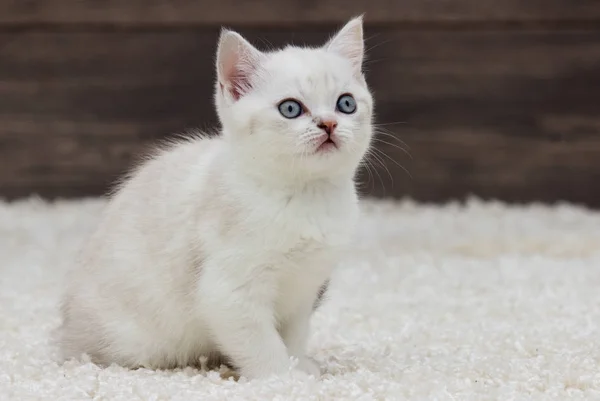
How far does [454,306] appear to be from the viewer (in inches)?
96.9

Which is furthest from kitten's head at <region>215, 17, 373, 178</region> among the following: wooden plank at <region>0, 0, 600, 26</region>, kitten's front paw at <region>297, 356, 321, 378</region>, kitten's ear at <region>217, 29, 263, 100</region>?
wooden plank at <region>0, 0, 600, 26</region>

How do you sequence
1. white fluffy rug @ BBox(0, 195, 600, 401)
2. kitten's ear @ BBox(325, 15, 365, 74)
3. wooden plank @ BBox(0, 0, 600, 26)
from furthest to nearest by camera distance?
wooden plank @ BBox(0, 0, 600, 26)
kitten's ear @ BBox(325, 15, 365, 74)
white fluffy rug @ BBox(0, 195, 600, 401)

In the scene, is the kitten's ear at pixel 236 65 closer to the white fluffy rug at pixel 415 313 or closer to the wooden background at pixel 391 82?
the white fluffy rug at pixel 415 313

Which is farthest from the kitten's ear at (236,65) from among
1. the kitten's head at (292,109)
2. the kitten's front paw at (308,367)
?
the kitten's front paw at (308,367)

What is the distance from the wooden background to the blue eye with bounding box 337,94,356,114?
2.35 meters

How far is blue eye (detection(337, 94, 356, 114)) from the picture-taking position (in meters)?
1.66

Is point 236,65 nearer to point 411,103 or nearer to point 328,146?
point 328,146

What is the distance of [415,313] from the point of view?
2.38 meters

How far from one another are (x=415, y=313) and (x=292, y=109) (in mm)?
939

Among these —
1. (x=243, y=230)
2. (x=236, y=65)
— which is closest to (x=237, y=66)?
(x=236, y=65)

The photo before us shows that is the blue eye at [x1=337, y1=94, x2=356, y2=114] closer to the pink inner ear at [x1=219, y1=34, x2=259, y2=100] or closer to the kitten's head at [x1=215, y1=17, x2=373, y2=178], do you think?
the kitten's head at [x1=215, y1=17, x2=373, y2=178]

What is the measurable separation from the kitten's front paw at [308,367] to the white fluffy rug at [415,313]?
43 mm

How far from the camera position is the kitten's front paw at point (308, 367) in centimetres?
173

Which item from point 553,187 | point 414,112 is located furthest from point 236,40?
point 553,187
